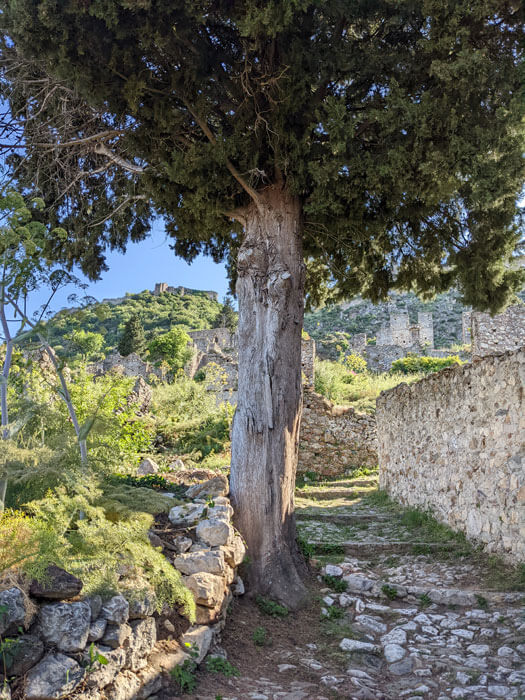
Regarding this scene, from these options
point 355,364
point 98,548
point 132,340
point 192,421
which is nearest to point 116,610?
point 98,548

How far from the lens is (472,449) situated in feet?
22.6

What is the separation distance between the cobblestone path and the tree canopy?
373cm

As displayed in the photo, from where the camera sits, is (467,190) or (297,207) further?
(467,190)

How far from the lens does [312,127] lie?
596 cm

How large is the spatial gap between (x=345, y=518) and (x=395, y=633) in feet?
14.3

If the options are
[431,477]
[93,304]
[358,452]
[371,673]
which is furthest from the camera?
[358,452]

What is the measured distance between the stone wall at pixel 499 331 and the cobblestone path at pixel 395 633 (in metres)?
8.35

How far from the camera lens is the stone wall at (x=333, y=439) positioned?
1438cm

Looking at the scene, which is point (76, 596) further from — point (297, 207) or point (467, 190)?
point (467, 190)

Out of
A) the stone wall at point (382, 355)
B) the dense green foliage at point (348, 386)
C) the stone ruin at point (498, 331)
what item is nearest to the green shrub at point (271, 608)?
the stone ruin at point (498, 331)

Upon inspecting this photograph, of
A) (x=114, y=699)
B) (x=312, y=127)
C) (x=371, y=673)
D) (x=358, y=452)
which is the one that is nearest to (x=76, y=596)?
(x=114, y=699)

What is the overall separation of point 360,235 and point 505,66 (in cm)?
239

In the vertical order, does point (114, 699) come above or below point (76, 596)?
below

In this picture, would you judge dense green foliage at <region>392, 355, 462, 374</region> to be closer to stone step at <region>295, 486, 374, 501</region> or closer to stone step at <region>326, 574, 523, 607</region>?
stone step at <region>295, 486, 374, 501</region>
